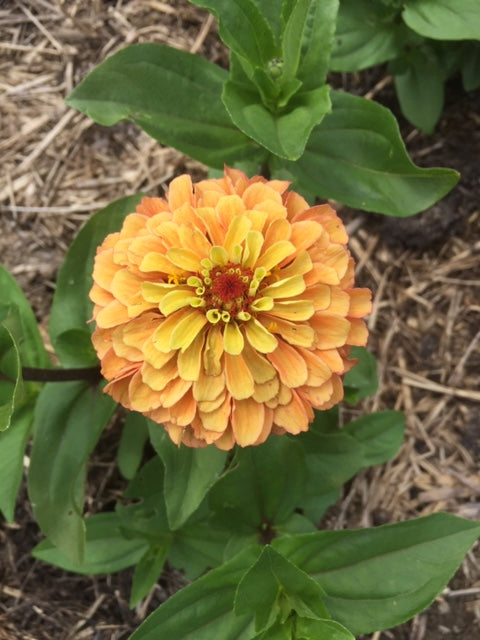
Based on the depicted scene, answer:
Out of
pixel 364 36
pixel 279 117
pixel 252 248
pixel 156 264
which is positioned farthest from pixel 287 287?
pixel 364 36

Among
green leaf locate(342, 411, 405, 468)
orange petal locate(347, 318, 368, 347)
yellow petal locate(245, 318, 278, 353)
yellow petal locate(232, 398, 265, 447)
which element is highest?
orange petal locate(347, 318, 368, 347)

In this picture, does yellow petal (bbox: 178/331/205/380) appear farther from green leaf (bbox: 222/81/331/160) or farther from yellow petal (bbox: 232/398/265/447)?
green leaf (bbox: 222/81/331/160)

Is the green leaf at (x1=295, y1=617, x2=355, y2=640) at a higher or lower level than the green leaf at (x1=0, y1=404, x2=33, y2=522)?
higher

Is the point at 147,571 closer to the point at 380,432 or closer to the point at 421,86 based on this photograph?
the point at 380,432

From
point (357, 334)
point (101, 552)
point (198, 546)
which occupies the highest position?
point (357, 334)

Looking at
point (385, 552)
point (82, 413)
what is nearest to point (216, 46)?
point (82, 413)

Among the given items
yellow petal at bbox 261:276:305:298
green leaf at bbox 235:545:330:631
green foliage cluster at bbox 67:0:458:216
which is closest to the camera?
yellow petal at bbox 261:276:305:298

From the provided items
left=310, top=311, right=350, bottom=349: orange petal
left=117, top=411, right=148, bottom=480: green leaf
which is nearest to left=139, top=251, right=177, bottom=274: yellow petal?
left=310, top=311, right=350, bottom=349: orange petal

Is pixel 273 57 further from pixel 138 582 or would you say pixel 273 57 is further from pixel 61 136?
pixel 138 582
